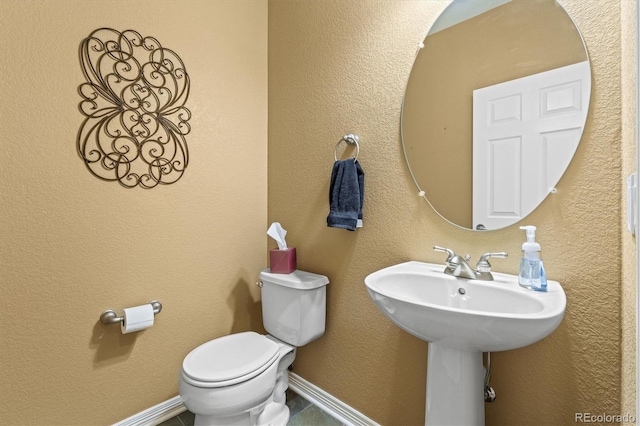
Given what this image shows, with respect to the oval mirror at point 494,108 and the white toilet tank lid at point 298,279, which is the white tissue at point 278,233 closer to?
the white toilet tank lid at point 298,279

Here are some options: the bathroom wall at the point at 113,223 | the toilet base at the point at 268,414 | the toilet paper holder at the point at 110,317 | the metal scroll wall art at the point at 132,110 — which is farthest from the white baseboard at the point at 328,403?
the metal scroll wall art at the point at 132,110

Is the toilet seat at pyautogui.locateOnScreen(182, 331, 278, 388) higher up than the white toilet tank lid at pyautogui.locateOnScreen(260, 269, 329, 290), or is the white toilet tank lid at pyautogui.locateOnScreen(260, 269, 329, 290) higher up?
the white toilet tank lid at pyautogui.locateOnScreen(260, 269, 329, 290)

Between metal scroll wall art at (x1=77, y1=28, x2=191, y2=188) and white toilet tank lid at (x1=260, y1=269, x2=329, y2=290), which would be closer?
metal scroll wall art at (x1=77, y1=28, x2=191, y2=188)

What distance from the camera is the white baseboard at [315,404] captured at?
1390 mm

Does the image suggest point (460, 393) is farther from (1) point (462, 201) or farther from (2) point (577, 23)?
(2) point (577, 23)

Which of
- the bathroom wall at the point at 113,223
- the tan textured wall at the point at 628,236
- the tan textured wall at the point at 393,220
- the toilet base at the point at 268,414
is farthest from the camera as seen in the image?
the toilet base at the point at 268,414

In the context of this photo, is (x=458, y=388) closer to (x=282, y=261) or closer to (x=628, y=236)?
(x=628, y=236)

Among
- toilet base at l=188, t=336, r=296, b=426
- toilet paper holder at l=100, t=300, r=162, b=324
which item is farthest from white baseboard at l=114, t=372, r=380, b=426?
toilet paper holder at l=100, t=300, r=162, b=324

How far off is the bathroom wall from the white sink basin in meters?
1.07

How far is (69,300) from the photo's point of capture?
122cm

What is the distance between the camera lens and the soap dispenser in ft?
2.83

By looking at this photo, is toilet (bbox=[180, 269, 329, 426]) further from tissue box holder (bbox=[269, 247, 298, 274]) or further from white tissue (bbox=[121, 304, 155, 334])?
white tissue (bbox=[121, 304, 155, 334])

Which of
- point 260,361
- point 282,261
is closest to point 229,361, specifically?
point 260,361

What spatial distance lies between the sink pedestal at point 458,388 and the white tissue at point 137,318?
1254 millimetres
